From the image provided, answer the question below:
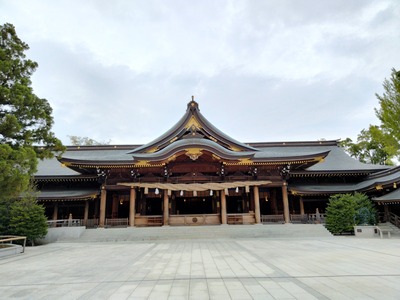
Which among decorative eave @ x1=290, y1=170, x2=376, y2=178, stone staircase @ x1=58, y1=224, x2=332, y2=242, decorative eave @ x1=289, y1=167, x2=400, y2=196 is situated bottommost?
stone staircase @ x1=58, y1=224, x2=332, y2=242

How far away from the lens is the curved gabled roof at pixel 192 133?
22031mm

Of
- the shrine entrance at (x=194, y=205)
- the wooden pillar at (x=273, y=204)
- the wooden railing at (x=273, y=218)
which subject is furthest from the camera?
the shrine entrance at (x=194, y=205)

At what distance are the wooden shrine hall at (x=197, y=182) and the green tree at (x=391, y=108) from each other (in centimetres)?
523

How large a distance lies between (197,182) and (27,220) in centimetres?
1241

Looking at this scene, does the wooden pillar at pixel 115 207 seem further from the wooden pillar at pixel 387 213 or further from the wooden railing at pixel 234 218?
the wooden pillar at pixel 387 213

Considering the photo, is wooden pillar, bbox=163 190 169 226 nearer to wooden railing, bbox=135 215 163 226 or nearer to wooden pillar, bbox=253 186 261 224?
wooden railing, bbox=135 215 163 226

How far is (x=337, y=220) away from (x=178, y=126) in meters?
15.1

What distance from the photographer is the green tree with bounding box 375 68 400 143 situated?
14374 millimetres

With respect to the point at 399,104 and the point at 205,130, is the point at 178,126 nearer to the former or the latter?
the point at 205,130

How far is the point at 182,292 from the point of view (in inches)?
214

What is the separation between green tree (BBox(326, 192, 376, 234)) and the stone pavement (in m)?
8.24

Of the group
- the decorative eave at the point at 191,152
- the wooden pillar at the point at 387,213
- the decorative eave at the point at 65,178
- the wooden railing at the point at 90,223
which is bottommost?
the wooden railing at the point at 90,223

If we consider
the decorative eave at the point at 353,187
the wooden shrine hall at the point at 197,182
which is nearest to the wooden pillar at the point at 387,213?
the wooden shrine hall at the point at 197,182

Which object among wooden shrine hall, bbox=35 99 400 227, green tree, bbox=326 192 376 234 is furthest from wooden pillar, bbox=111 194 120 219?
green tree, bbox=326 192 376 234
